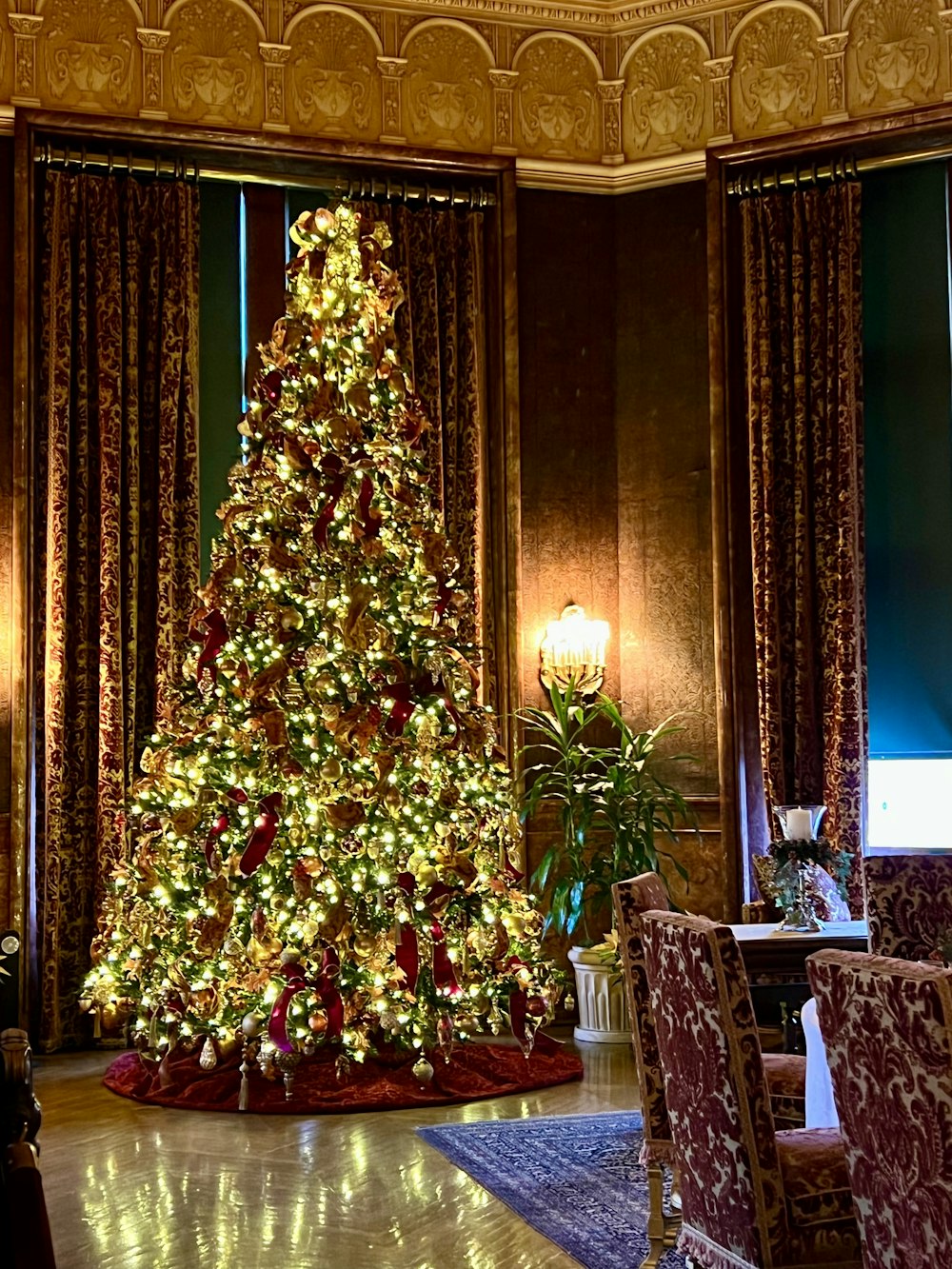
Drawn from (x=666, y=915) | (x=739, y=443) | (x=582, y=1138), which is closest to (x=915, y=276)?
(x=739, y=443)

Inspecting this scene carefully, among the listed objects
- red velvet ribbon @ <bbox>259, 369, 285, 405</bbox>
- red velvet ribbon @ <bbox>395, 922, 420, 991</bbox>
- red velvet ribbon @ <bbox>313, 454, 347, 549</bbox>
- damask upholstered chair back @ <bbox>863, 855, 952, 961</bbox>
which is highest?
red velvet ribbon @ <bbox>259, 369, 285, 405</bbox>

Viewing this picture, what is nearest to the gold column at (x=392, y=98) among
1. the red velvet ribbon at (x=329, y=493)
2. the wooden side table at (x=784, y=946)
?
the red velvet ribbon at (x=329, y=493)

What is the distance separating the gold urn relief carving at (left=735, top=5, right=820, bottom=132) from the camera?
8.16m

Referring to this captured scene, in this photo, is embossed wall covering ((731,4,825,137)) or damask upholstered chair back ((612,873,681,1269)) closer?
damask upholstered chair back ((612,873,681,1269))

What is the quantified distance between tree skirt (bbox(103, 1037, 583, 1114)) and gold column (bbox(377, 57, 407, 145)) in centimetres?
470

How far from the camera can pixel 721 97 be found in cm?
834

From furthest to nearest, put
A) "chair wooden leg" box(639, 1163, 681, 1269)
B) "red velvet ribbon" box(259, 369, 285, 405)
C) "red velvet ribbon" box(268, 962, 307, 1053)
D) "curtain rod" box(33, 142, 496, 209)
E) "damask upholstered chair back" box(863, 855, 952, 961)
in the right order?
"curtain rod" box(33, 142, 496, 209) → "red velvet ribbon" box(259, 369, 285, 405) → "red velvet ribbon" box(268, 962, 307, 1053) → "damask upholstered chair back" box(863, 855, 952, 961) → "chair wooden leg" box(639, 1163, 681, 1269)

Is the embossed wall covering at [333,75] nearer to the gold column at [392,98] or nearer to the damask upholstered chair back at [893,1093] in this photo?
the gold column at [392,98]

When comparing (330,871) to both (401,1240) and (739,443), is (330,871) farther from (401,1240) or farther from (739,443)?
(739,443)

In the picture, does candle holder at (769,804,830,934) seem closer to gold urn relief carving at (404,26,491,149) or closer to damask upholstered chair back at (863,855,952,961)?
damask upholstered chair back at (863,855,952,961)

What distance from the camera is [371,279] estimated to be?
22.6 feet

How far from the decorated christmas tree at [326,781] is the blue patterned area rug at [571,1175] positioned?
0.76 m

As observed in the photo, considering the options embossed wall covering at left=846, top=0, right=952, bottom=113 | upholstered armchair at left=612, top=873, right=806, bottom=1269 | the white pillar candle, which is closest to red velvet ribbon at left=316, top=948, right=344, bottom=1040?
the white pillar candle

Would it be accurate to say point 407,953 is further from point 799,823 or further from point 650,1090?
point 650,1090
